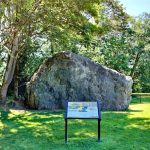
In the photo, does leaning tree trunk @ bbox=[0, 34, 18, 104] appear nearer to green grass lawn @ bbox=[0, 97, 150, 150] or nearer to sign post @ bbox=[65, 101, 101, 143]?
green grass lawn @ bbox=[0, 97, 150, 150]

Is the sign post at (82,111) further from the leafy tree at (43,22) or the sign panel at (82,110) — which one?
the leafy tree at (43,22)

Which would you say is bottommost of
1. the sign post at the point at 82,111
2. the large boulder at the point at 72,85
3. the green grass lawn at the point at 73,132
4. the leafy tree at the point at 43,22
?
the green grass lawn at the point at 73,132

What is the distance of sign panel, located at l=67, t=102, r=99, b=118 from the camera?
764 cm

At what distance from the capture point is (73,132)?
29.5 ft

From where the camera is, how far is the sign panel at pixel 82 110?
764cm

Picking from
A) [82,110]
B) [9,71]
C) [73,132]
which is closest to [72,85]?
[9,71]

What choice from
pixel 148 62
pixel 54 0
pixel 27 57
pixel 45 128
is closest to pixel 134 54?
pixel 148 62

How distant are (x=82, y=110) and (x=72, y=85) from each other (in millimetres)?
6412

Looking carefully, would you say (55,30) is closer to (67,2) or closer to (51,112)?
(67,2)

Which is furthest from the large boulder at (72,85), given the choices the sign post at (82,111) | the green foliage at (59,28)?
the sign post at (82,111)

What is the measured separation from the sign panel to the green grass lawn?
2.09ft

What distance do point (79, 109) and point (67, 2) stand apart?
5.98 meters

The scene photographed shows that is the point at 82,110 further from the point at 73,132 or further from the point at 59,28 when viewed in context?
the point at 59,28

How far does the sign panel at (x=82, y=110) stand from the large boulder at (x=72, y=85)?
607cm
